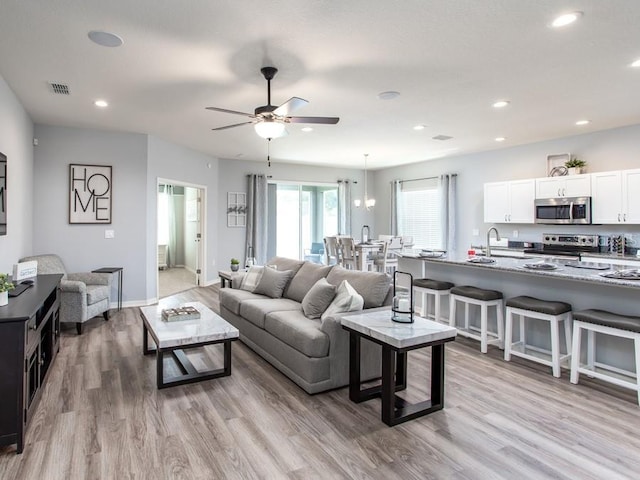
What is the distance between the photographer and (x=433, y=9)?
2.61 metres

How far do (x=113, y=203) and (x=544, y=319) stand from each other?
5902 millimetres

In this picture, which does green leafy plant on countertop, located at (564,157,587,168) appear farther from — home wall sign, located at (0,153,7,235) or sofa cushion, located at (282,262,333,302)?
home wall sign, located at (0,153,7,235)

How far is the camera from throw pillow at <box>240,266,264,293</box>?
483 cm

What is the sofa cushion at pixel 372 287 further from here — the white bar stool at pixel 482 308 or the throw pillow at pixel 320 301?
the white bar stool at pixel 482 308

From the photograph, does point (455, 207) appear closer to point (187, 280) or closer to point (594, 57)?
point (594, 57)

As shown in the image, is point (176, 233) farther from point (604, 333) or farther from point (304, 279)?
point (604, 333)

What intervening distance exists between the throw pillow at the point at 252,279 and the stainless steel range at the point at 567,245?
4.55m

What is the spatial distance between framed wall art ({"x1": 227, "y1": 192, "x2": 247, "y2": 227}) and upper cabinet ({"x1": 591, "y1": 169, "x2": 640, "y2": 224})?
21.6 feet

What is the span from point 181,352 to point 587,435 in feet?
11.3

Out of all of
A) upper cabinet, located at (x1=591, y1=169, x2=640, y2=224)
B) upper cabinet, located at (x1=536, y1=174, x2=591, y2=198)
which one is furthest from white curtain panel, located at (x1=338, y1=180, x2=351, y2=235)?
upper cabinet, located at (x1=591, y1=169, x2=640, y2=224)

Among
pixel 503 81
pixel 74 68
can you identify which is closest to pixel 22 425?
pixel 74 68

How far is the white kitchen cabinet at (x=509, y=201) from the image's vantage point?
21.7ft

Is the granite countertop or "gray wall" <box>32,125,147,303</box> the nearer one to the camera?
the granite countertop

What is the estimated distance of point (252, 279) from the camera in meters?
4.90
